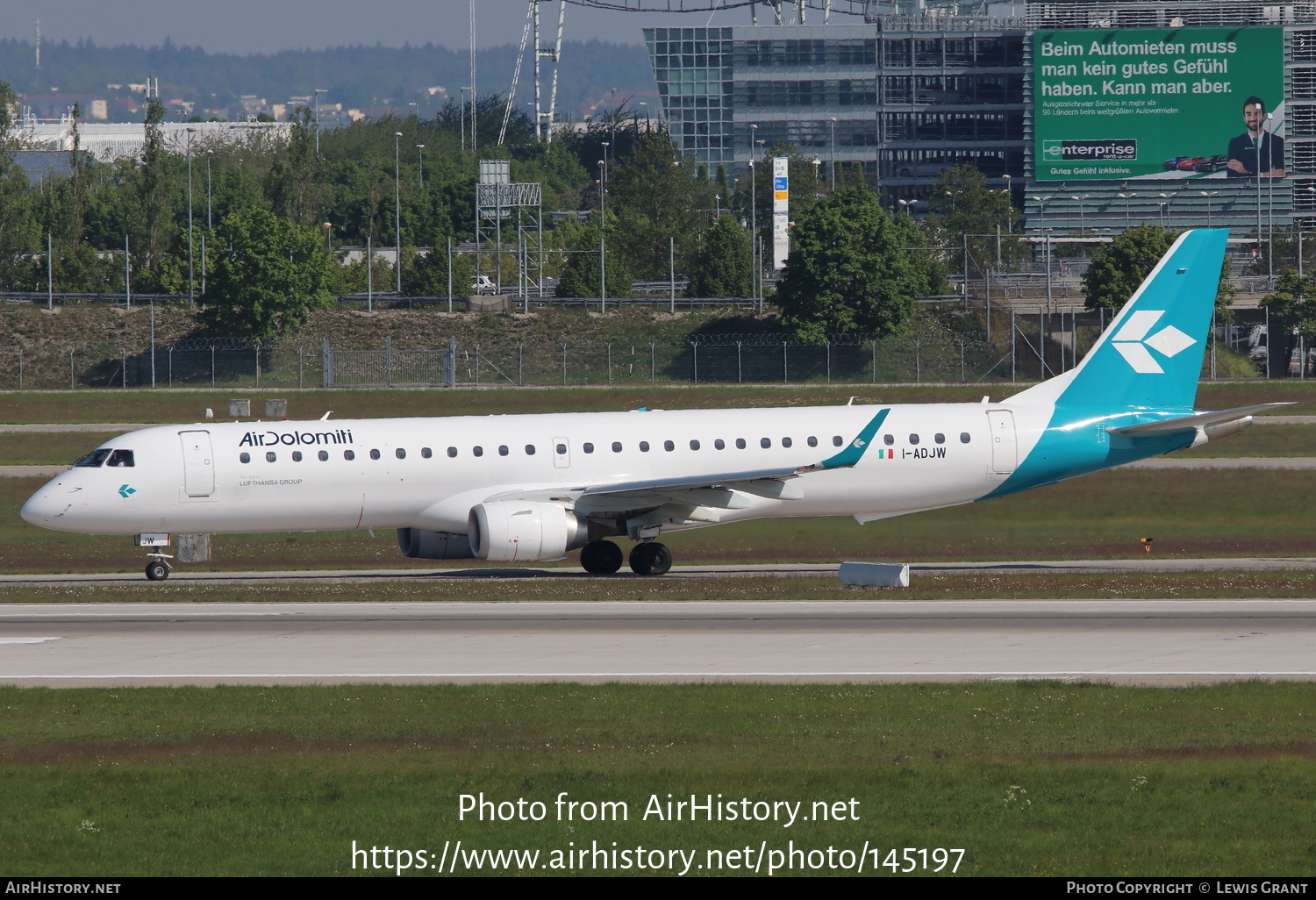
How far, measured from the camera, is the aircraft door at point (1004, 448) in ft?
131

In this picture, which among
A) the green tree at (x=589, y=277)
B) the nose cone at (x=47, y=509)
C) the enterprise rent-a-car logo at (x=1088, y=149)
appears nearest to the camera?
the nose cone at (x=47, y=509)

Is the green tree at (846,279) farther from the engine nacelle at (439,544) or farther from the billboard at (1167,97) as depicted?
the engine nacelle at (439,544)

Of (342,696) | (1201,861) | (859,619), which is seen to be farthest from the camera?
(859,619)

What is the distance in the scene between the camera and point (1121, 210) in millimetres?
141750

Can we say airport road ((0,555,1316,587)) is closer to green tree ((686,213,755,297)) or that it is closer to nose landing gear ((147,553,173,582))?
nose landing gear ((147,553,173,582))

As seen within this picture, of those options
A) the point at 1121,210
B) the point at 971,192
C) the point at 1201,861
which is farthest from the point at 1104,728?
the point at 1121,210

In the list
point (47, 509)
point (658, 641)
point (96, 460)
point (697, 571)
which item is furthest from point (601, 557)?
point (47, 509)

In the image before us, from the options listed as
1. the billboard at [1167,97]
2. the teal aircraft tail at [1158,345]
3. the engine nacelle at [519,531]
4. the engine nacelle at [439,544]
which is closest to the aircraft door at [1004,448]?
the teal aircraft tail at [1158,345]

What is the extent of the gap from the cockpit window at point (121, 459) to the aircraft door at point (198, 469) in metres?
1.26

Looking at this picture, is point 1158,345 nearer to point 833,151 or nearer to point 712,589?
point 712,589

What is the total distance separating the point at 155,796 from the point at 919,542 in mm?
31127

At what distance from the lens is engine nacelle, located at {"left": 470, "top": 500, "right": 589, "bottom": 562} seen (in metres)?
36.2

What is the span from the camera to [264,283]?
320ft

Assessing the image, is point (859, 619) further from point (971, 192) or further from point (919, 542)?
point (971, 192)
